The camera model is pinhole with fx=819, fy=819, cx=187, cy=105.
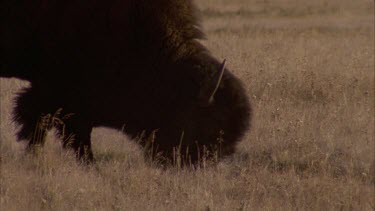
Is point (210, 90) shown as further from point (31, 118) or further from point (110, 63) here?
point (31, 118)

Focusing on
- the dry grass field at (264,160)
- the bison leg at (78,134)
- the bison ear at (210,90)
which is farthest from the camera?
the bison leg at (78,134)

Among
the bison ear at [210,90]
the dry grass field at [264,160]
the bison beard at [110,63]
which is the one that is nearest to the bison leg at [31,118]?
the bison beard at [110,63]

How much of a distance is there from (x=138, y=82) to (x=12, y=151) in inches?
59.3

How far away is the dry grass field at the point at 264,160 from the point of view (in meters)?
6.20

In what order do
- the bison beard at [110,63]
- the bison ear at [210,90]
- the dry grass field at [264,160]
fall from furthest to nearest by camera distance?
1. the bison beard at [110,63]
2. the bison ear at [210,90]
3. the dry grass field at [264,160]

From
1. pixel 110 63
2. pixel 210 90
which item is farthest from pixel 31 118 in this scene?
pixel 210 90

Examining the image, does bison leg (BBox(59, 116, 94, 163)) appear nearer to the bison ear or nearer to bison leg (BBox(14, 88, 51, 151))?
bison leg (BBox(14, 88, 51, 151))

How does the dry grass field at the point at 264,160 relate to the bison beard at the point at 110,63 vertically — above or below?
below

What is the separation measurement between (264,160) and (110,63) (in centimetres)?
181

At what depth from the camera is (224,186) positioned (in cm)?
676

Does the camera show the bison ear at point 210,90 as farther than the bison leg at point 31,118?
No

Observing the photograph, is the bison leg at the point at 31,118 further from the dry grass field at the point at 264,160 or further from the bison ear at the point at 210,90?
the bison ear at the point at 210,90

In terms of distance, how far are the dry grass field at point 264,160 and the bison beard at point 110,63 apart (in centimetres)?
37

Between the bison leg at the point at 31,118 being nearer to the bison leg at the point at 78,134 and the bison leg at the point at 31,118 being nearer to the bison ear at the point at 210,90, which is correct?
the bison leg at the point at 78,134
